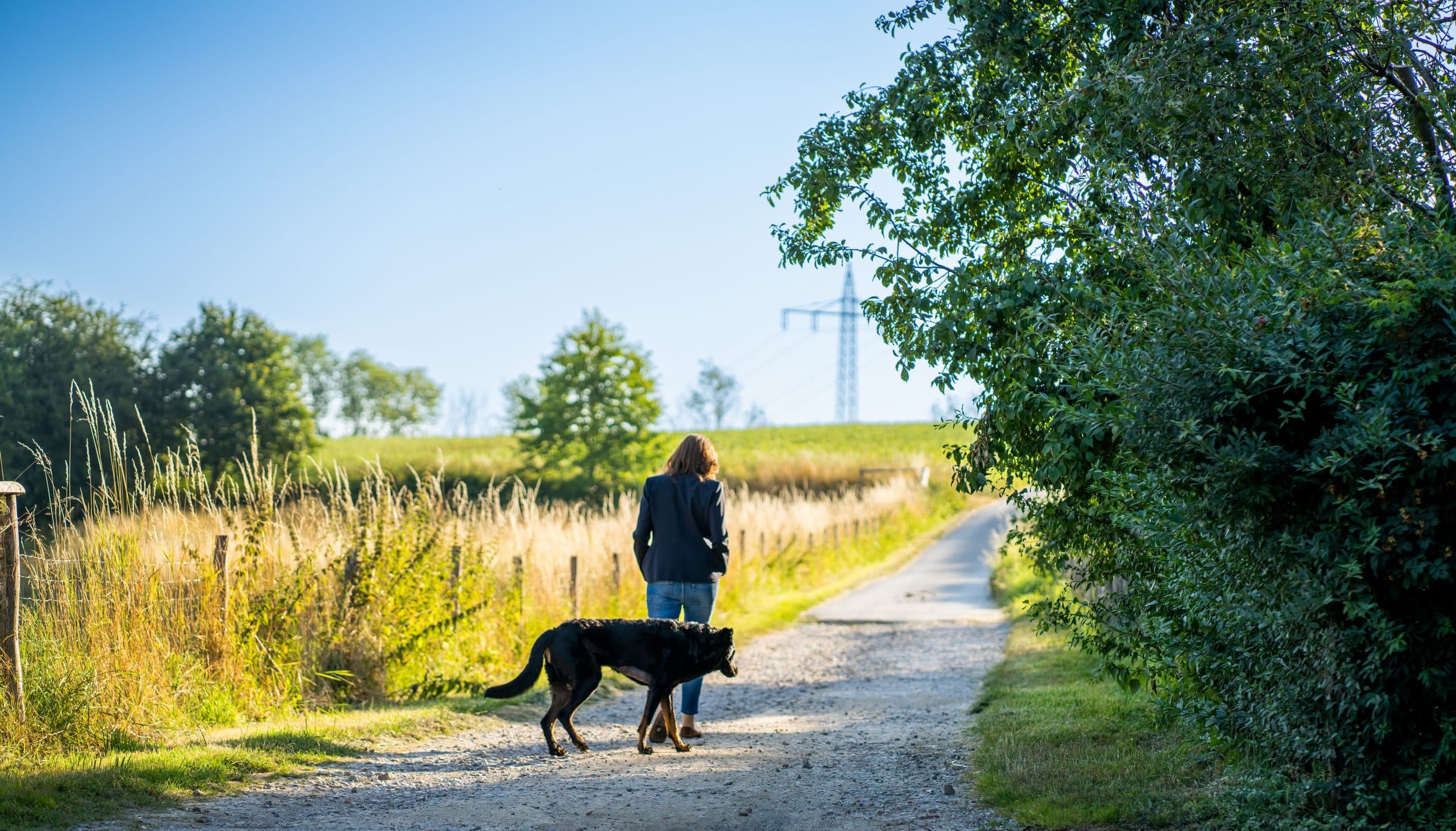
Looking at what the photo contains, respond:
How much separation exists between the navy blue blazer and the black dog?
61 centimetres

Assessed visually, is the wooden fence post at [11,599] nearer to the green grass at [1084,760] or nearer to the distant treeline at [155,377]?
the green grass at [1084,760]

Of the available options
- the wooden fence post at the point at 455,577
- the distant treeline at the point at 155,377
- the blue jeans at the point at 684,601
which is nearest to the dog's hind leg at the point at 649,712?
the blue jeans at the point at 684,601

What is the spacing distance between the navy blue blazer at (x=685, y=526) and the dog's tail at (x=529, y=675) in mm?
938

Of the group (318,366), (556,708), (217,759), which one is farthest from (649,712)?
(318,366)

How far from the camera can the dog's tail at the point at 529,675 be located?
23.3 feet

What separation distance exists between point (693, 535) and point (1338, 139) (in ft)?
15.8

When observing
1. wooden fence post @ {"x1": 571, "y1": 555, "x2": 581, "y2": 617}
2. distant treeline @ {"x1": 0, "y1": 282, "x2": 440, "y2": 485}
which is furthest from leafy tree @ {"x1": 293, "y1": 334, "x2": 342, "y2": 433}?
wooden fence post @ {"x1": 571, "y1": 555, "x2": 581, "y2": 617}

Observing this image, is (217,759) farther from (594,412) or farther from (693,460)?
(594,412)

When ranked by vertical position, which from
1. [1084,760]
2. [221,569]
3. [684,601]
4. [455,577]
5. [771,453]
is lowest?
[1084,760]

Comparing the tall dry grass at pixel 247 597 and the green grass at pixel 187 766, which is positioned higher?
the tall dry grass at pixel 247 597

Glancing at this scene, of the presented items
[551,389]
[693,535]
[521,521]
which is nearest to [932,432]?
[551,389]

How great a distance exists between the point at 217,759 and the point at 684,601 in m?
3.18

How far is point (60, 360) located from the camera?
37.3 metres

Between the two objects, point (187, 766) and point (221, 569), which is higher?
point (221, 569)
